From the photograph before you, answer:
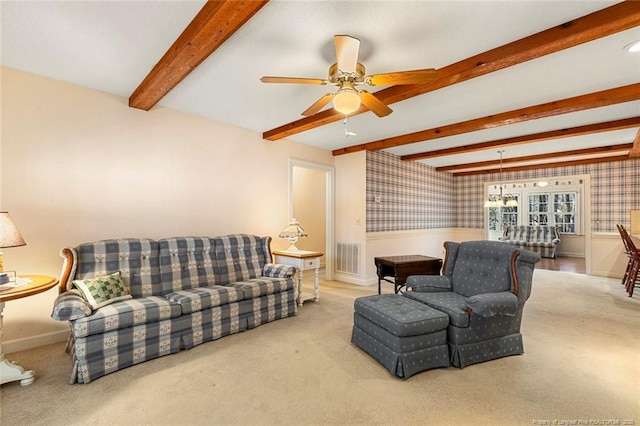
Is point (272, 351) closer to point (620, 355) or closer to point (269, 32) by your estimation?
point (269, 32)

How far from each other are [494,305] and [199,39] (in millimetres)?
2880

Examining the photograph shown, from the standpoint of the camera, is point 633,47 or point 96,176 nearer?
point 633,47

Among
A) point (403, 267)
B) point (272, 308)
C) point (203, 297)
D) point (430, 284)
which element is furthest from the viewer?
point (403, 267)

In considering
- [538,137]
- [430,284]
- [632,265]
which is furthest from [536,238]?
[430,284]

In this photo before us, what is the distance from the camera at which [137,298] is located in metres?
2.83

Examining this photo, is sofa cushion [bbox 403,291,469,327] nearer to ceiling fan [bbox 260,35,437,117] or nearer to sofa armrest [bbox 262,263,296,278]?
sofa armrest [bbox 262,263,296,278]

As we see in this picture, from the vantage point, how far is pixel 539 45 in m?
2.02

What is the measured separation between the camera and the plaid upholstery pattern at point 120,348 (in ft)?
7.14

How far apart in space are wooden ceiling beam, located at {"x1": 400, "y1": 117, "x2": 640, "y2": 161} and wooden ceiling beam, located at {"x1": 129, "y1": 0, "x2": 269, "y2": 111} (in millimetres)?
4606

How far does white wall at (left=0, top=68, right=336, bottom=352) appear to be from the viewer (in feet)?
8.80

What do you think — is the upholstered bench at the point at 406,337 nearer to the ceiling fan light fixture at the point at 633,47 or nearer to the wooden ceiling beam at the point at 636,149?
the ceiling fan light fixture at the point at 633,47

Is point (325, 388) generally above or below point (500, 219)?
below

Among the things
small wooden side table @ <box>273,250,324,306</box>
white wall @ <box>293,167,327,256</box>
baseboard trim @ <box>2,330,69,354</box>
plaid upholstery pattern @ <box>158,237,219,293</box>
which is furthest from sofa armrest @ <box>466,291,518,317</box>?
white wall @ <box>293,167,327,256</box>

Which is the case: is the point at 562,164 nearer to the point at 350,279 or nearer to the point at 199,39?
the point at 350,279
